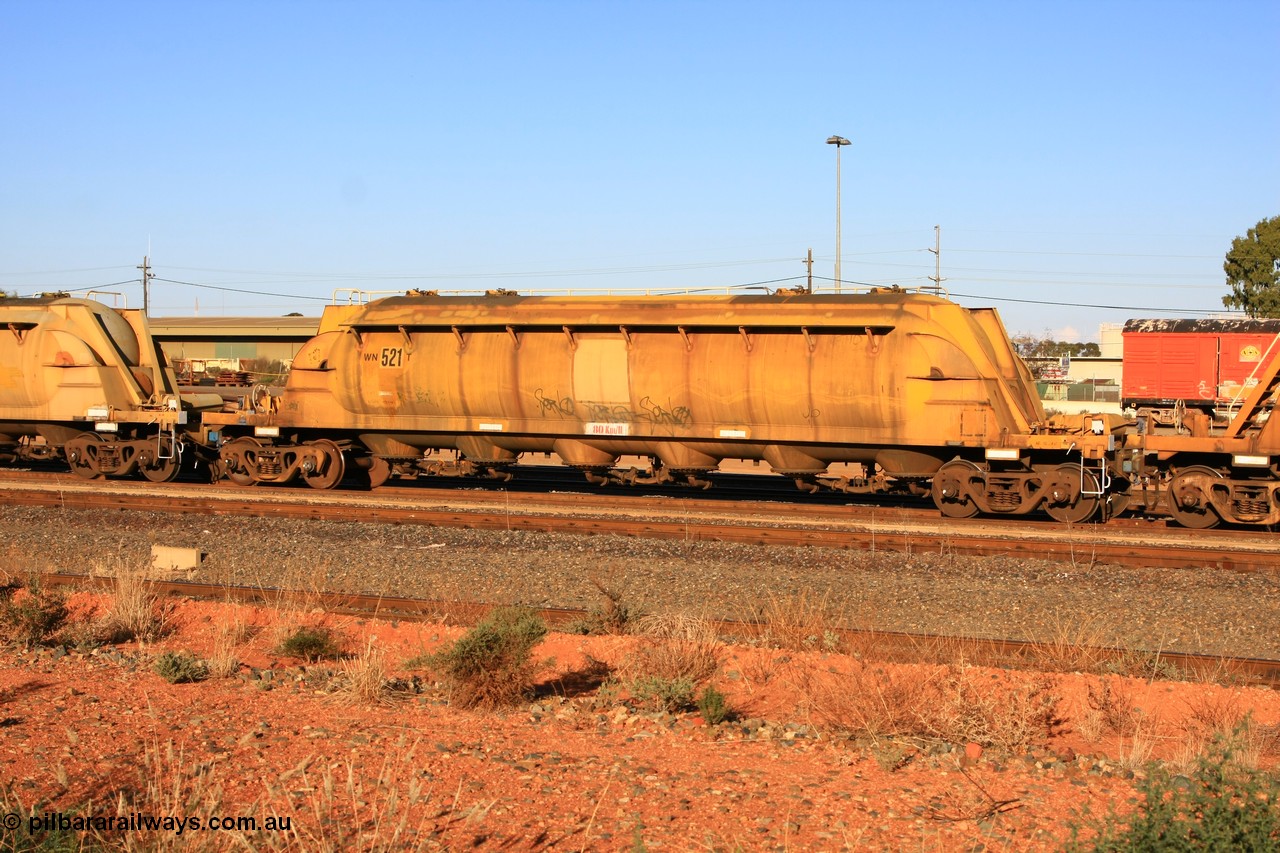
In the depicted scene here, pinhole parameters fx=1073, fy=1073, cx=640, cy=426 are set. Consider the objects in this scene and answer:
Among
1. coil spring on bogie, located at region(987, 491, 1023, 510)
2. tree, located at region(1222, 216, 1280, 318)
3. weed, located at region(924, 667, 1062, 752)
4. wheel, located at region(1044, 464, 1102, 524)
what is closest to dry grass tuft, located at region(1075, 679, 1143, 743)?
weed, located at region(924, 667, 1062, 752)

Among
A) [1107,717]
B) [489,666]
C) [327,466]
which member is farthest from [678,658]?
[327,466]

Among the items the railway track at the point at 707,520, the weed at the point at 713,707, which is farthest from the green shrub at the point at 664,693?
the railway track at the point at 707,520

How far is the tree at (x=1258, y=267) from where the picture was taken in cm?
6088

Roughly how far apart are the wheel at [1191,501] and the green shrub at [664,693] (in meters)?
10.8

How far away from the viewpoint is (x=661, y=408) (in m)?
17.6

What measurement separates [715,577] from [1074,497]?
22.3 feet

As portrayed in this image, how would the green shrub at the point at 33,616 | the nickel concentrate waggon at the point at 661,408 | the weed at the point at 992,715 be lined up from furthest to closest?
1. the nickel concentrate waggon at the point at 661,408
2. the green shrub at the point at 33,616
3. the weed at the point at 992,715

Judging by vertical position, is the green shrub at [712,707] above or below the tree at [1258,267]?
below

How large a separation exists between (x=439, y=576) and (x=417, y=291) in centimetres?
920

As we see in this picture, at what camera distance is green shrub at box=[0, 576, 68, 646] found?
29.1 ft

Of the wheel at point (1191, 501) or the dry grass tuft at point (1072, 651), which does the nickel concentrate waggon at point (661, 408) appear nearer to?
the wheel at point (1191, 501)

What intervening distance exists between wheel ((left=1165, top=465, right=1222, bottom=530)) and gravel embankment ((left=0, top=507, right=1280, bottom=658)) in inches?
154

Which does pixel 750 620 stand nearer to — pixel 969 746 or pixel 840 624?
pixel 840 624

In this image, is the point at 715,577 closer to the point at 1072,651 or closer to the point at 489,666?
the point at 1072,651
